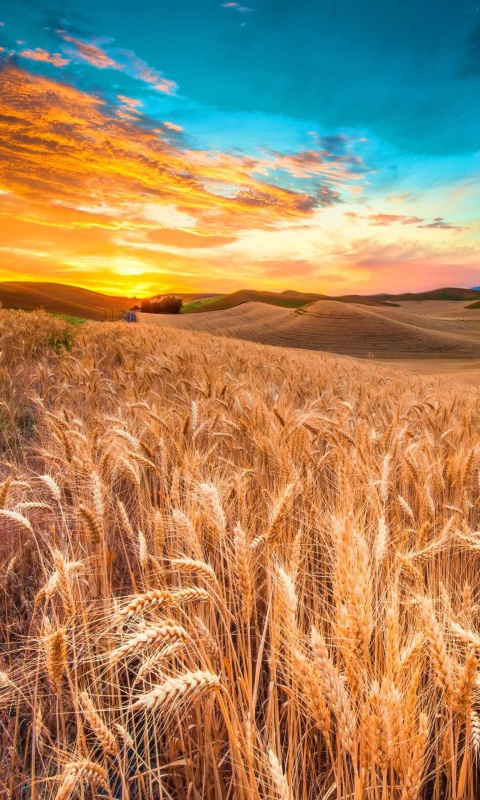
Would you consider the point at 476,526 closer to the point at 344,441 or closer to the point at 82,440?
the point at 344,441

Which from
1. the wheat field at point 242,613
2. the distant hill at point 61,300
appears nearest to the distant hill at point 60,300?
the distant hill at point 61,300

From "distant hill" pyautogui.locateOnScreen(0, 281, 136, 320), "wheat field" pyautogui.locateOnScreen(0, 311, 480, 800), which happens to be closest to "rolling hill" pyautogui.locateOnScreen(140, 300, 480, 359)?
"distant hill" pyautogui.locateOnScreen(0, 281, 136, 320)

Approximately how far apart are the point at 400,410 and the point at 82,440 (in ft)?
8.46

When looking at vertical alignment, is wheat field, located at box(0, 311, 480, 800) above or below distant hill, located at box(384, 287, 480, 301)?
below

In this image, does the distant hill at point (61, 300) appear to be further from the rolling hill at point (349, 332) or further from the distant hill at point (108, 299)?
the rolling hill at point (349, 332)

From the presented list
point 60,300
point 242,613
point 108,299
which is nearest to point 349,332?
point 242,613

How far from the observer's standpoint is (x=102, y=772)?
996 millimetres

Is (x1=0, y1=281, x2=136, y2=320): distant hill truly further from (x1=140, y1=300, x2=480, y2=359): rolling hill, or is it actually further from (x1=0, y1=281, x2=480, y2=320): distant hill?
(x1=140, y1=300, x2=480, y2=359): rolling hill

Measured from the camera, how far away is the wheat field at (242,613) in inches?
36.1

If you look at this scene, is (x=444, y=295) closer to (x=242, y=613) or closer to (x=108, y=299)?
(x=108, y=299)

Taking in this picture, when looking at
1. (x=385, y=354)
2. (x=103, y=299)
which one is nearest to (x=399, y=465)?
(x=385, y=354)

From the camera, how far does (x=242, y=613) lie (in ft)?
4.61

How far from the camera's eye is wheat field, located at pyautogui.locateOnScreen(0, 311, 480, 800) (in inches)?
36.1

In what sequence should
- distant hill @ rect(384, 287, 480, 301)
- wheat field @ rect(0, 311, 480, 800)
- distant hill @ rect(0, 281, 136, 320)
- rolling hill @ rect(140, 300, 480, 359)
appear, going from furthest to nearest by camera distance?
distant hill @ rect(384, 287, 480, 301) → distant hill @ rect(0, 281, 136, 320) → rolling hill @ rect(140, 300, 480, 359) → wheat field @ rect(0, 311, 480, 800)
